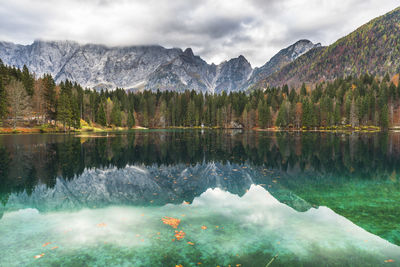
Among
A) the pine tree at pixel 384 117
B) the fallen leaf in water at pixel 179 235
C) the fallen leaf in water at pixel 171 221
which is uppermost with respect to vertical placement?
the pine tree at pixel 384 117

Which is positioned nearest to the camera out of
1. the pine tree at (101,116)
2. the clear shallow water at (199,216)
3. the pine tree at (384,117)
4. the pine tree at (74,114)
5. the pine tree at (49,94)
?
the clear shallow water at (199,216)

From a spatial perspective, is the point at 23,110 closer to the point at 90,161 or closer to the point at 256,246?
the point at 90,161

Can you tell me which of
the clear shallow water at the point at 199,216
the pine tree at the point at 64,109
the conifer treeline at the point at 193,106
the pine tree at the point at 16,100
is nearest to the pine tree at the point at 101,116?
the conifer treeline at the point at 193,106

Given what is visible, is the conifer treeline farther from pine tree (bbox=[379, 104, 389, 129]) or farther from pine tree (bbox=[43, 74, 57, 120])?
pine tree (bbox=[379, 104, 389, 129])

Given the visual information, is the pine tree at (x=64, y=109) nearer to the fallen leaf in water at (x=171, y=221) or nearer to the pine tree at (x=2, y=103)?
the pine tree at (x=2, y=103)

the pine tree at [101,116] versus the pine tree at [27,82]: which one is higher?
the pine tree at [27,82]

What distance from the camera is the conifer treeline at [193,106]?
88375 millimetres

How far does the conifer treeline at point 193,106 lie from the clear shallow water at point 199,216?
254 feet

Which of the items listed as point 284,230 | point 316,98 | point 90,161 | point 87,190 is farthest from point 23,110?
point 316,98

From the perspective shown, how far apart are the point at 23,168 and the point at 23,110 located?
243 ft

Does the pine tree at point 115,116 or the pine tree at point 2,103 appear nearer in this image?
the pine tree at point 2,103

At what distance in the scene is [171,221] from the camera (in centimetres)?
1219

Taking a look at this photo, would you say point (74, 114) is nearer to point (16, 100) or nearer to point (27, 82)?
point (16, 100)

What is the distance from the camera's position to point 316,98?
15688 centimetres
